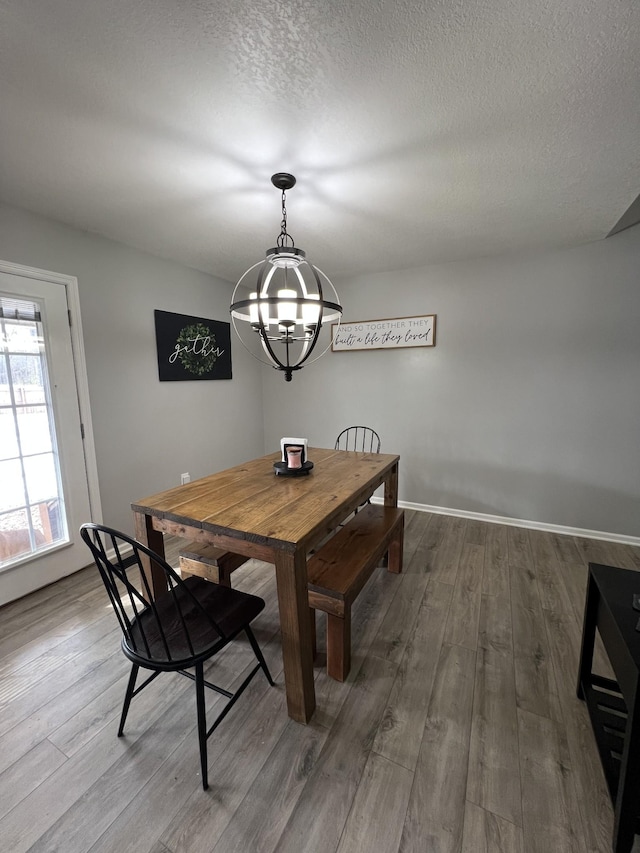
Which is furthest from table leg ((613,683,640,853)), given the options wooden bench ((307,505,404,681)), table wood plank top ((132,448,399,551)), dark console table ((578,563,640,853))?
table wood plank top ((132,448,399,551))

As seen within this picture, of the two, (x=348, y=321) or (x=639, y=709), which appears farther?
(x=348, y=321)

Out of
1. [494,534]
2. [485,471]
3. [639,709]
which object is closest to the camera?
[639,709]

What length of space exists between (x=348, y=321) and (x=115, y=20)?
2761 millimetres

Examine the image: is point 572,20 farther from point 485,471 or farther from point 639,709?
point 485,471

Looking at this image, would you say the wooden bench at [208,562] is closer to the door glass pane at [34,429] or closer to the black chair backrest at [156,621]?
the black chair backrest at [156,621]

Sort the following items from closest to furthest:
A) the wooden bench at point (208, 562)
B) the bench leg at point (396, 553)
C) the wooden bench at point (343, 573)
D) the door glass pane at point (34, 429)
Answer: the wooden bench at point (343, 573)
the wooden bench at point (208, 562)
the door glass pane at point (34, 429)
the bench leg at point (396, 553)

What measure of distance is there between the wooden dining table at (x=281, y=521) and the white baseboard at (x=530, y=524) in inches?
63.0

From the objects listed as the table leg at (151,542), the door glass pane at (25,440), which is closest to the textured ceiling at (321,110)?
the door glass pane at (25,440)

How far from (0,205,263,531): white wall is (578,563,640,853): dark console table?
9.90 feet

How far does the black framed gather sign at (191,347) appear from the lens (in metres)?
2.97

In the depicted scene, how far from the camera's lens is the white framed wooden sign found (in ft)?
10.8

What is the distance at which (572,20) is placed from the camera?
1010 millimetres

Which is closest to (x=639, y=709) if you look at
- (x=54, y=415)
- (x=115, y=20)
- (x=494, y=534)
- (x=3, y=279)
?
(x=494, y=534)

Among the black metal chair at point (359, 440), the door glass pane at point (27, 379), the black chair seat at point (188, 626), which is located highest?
the door glass pane at point (27, 379)
